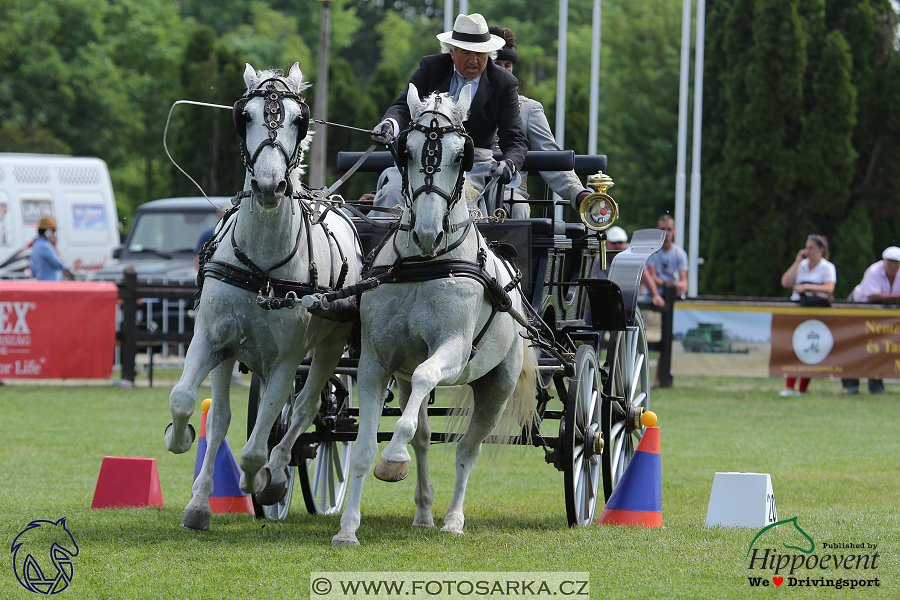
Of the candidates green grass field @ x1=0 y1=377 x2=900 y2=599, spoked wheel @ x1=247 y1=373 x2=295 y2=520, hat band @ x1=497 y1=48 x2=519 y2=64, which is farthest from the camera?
hat band @ x1=497 y1=48 x2=519 y2=64

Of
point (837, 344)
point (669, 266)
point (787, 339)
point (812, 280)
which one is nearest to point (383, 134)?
Answer: point (787, 339)

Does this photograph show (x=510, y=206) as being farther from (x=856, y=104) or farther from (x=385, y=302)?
(x=856, y=104)

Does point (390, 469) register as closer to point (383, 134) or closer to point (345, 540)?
point (345, 540)

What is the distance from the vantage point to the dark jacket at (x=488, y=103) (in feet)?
22.4

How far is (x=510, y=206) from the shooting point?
24.8ft

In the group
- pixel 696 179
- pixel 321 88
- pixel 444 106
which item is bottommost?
pixel 444 106

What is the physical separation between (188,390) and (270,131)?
4.25ft

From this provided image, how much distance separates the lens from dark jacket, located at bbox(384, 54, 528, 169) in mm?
6828

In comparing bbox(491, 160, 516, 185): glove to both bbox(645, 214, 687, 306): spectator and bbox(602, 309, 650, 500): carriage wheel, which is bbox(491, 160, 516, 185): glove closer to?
bbox(602, 309, 650, 500): carriage wheel

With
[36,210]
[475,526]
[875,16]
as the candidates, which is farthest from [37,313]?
[875,16]

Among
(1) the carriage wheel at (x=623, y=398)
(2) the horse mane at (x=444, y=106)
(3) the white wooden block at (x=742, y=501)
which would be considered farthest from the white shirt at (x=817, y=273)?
(2) the horse mane at (x=444, y=106)

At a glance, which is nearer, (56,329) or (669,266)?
(56,329)

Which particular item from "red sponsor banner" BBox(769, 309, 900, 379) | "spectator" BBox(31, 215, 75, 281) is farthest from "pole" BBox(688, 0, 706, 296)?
"spectator" BBox(31, 215, 75, 281)

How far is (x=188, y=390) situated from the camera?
5.78 metres
